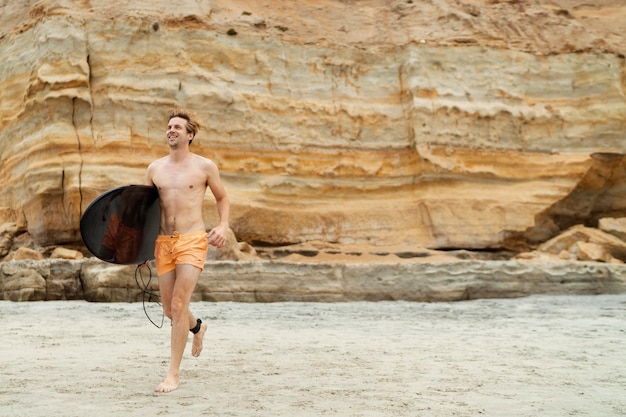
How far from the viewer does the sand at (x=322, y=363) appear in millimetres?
3547

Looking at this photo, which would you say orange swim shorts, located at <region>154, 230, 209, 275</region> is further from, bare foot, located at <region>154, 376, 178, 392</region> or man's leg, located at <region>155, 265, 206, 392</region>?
bare foot, located at <region>154, 376, 178, 392</region>

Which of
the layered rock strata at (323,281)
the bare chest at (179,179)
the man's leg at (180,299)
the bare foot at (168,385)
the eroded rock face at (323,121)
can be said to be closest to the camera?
the bare foot at (168,385)

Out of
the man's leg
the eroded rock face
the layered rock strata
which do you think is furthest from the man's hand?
the eroded rock face

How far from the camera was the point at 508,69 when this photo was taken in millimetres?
14852

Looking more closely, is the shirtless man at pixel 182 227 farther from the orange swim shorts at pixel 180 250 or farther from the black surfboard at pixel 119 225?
the black surfboard at pixel 119 225

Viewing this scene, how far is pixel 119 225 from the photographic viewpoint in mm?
4539

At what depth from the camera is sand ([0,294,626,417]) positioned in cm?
355

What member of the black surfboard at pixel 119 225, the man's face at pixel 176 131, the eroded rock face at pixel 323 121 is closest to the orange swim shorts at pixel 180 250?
the black surfboard at pixel 119 225

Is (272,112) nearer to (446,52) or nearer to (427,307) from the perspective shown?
(446,52)

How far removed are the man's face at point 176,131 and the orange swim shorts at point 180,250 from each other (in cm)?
62

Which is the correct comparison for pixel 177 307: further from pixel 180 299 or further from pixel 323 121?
pixel 323 121

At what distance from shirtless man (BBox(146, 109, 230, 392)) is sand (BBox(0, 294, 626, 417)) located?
1.39ft

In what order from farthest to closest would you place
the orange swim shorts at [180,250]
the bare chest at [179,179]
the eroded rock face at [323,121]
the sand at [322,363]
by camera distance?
the eroded rock face at [323,121], the bare chest at [179,179], the orange swim shorts at [180,250], the sand at [322,363]

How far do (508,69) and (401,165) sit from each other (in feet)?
10.4
